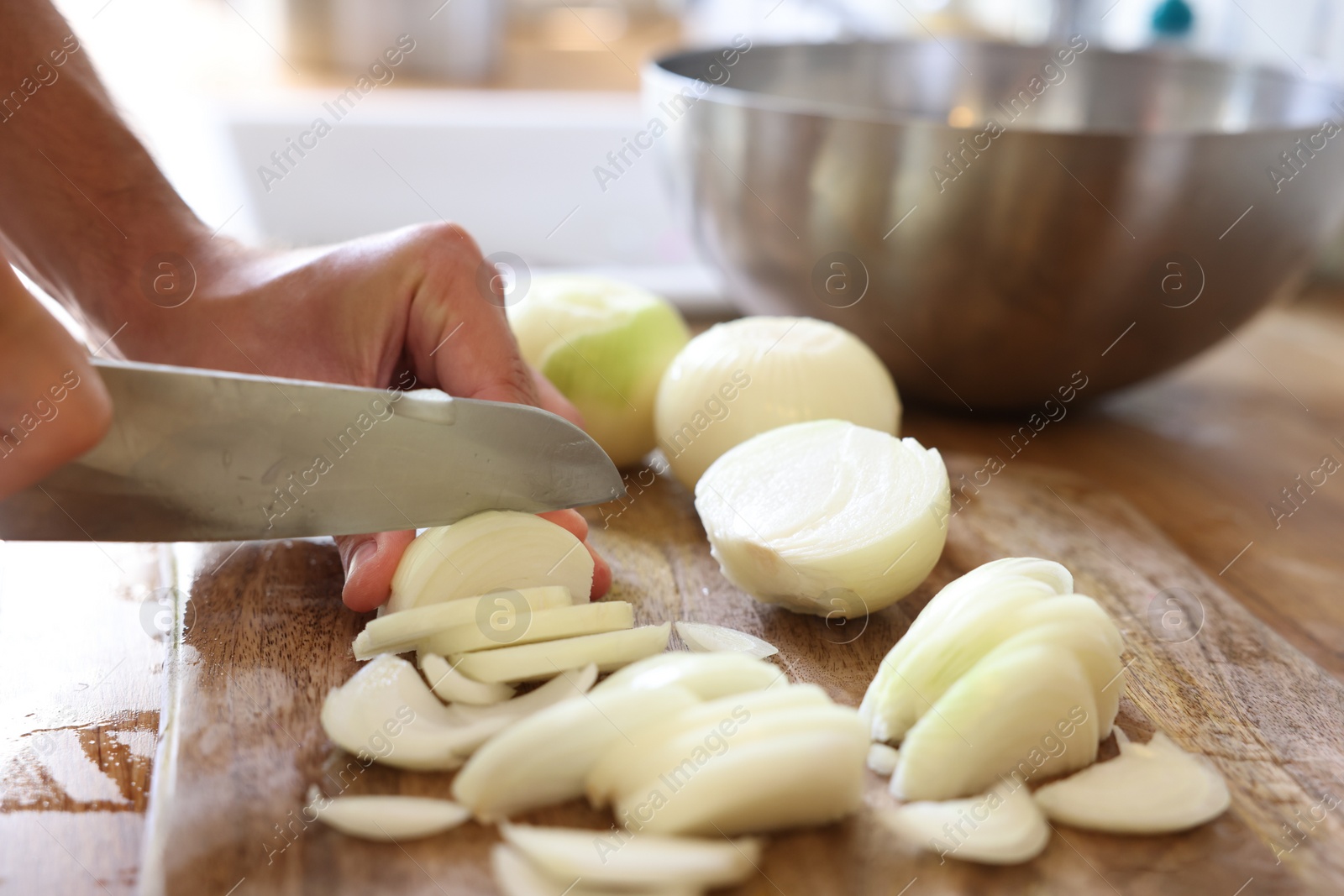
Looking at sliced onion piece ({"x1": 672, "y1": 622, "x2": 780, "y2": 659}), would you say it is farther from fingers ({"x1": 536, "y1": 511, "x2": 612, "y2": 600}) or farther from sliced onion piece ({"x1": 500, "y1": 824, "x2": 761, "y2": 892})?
sliced onion piece ({"x1": 500, "y1": 824, "x2": 761, "y2": 892})

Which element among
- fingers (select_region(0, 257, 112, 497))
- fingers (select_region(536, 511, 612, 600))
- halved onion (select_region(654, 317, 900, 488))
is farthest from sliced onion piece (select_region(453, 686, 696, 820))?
halved onion (select_region(654, 317, 900, 488))

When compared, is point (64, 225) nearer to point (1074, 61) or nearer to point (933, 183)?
point (933, 183)

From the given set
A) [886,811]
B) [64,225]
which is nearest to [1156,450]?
[886,811]

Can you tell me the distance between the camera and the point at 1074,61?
1604 mm

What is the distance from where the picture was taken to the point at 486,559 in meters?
0.84

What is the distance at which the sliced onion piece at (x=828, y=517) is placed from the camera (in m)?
0.87

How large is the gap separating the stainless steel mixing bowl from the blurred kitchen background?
0.72 feet

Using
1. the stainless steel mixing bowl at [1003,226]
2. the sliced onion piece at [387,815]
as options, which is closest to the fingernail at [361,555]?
the sliced onion piece at [387,815]

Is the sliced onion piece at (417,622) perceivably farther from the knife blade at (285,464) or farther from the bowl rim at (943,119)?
the bowl rim at (943,119)

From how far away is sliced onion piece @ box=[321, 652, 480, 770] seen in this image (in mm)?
718

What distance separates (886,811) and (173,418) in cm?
55

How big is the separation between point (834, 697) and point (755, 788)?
7.3 inches

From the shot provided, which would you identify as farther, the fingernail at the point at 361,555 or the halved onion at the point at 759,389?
the halved onion at the point at 759,389

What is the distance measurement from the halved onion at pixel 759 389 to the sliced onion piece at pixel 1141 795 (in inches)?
17.4
